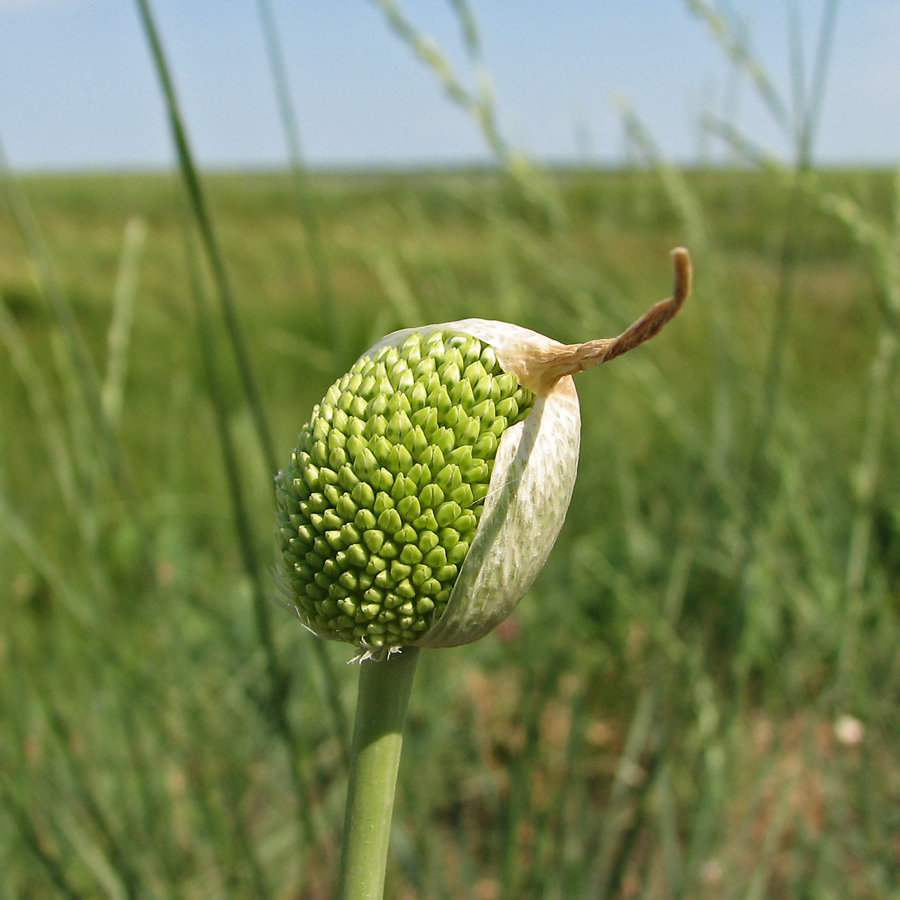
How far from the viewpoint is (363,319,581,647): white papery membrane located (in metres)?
0.28

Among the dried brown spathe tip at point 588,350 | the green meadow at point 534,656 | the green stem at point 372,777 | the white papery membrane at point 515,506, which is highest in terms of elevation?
the dried brown spathe tip at point 588,350

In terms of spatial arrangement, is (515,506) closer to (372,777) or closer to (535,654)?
(372,777)

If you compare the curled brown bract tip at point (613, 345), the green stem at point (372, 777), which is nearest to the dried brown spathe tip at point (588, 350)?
the curled brown bract tip at point (613, 345)

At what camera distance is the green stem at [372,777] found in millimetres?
275

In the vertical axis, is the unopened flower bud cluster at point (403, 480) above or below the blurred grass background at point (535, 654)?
above

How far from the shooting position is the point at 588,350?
26 centimetres

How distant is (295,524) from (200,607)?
4.60ft

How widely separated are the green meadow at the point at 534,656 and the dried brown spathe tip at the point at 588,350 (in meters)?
0.16

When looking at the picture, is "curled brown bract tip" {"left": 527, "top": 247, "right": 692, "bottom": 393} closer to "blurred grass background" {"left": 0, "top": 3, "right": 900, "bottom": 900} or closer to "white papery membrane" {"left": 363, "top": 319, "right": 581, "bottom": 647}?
"white papery membrane" {"left": 363, "top": 319, "right": 581, "bottom": 647}

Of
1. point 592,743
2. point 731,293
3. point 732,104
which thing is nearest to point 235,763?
point 592,743

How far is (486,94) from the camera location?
853 millimetres

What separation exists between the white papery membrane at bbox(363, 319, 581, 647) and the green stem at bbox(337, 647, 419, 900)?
2 centimetres

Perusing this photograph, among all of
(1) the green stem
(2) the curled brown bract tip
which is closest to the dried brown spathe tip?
(2) the curled brown bract tip

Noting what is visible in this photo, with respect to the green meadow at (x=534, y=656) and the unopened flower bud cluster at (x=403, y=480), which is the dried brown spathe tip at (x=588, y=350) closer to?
the unopened flower bud cluster at (x=403, y=480)
